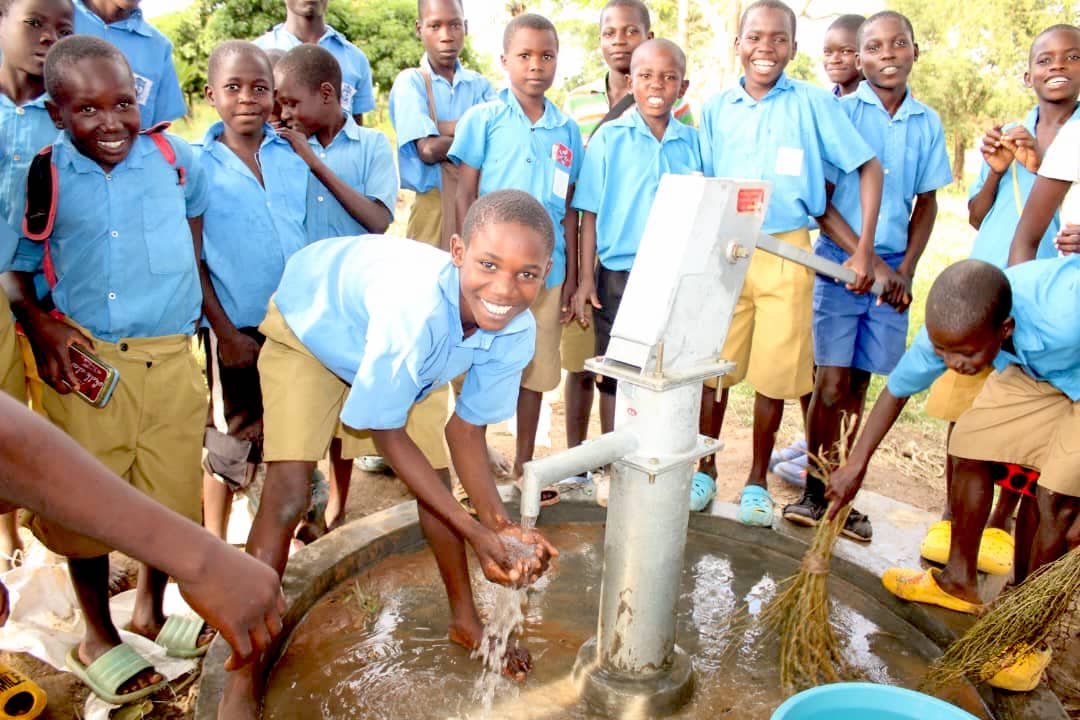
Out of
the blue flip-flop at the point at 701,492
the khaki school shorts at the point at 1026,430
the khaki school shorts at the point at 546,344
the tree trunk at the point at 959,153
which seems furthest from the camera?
the tree trunk at the point at 959,153

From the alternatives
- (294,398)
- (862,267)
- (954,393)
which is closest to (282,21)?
(862,267)

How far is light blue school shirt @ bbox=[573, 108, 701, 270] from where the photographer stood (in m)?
3.36

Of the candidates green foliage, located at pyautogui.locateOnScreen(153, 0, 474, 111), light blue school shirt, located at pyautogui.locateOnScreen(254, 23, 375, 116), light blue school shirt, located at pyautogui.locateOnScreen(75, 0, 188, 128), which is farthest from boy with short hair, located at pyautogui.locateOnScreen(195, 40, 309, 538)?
green foliage, located at pyautogui.locateOnScreen(153, 0, 474, 111)

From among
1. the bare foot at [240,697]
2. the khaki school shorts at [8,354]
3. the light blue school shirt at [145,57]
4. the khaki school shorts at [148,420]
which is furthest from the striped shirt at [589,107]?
the bare foot at [240,697]

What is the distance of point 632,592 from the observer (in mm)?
1996

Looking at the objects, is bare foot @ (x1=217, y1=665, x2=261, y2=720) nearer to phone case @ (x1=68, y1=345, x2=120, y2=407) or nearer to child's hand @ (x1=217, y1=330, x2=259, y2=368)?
phone case @ (x1=68, y1=345, x2=120, y2=407)

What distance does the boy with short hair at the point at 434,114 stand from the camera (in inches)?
151

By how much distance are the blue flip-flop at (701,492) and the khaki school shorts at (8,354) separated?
209cm

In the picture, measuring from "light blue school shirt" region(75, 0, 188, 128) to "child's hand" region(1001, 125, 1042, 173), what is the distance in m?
3.18

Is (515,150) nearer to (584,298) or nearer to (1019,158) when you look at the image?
(584,298)

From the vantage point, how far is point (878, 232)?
3471 mm

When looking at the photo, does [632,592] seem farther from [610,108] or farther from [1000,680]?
[610,108]

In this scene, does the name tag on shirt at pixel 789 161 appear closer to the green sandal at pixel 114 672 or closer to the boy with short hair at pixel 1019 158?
the boy with short hair at pixel 1019 158

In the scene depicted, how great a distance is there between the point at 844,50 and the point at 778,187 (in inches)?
48.8
